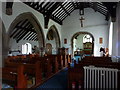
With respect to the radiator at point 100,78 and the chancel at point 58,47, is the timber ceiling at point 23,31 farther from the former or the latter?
the radiator at point 100,78

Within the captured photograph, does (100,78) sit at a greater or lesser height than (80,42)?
lesser

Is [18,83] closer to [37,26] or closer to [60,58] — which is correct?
[60,58]

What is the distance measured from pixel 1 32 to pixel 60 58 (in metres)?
3.67

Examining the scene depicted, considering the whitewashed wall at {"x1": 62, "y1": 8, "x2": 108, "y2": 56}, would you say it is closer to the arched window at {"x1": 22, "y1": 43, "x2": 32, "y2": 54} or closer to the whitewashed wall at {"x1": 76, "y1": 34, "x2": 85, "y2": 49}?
the arched window at {"x1": 22, "y1": 43, "x2": 32, "y2": 54}

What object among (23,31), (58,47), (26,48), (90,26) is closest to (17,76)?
(23,31)

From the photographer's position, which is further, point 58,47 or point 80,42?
point 80,42

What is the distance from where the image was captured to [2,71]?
3.60 meters

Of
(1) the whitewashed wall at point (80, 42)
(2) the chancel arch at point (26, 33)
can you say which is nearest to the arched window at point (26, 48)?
(2) the chancel arch at point (26, 33)

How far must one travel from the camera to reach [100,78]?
322 cm

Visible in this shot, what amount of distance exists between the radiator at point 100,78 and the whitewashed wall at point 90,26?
30.3 ft

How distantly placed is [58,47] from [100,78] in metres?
9.37

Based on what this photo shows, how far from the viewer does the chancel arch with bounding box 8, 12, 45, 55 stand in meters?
7.98

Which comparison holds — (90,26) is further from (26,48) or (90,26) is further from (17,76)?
(17,76)

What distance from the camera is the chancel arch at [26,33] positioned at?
7978 millimetres
